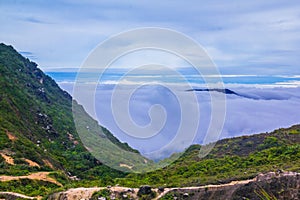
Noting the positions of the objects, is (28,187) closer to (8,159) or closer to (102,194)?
(8,159)

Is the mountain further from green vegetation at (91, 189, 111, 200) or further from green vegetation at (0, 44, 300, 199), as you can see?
green vegetation at (91, 189, 111, 200)

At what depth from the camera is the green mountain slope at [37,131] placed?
44312 mm

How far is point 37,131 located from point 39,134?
0.80 m

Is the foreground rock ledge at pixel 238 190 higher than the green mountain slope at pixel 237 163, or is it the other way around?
the green mountain slope at pixel 237 163

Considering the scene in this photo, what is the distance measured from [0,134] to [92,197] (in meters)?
23.0

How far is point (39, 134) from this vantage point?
55.4m

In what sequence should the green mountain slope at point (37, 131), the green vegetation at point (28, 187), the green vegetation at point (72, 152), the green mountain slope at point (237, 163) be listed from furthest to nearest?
the green mountain slope at point (37, 131) → the green vegetation at point (28, 187) → the green vegetation at point (72, 152) → the green mountain slope at point (237, 163)

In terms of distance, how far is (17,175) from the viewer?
1453 inches

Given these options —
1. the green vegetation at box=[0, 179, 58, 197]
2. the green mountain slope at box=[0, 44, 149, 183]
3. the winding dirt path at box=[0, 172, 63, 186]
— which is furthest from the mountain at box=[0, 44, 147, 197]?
the winding dirt path at box=[0, 172, 63, 186]

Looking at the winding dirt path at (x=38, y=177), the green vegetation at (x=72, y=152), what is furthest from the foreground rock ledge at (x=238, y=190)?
the winding dirt path at (x=38, y=177)

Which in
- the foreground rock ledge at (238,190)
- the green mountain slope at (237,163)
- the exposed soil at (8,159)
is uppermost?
the exposed soil at (8,159)

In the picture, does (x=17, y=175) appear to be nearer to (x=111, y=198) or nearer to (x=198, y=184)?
(x=111, y=198)

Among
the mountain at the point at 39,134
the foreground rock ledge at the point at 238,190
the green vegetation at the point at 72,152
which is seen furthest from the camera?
the mountain at the point at 39,134

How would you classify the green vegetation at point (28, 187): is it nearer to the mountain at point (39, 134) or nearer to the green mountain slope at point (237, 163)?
the mountain at point (39, 134)
